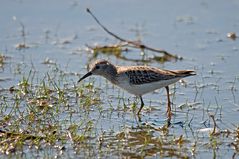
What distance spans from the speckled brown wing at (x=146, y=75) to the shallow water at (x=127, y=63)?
0.42m

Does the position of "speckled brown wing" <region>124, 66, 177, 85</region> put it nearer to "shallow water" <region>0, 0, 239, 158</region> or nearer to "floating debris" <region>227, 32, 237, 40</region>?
"shallow water" <region>0, 0, 239, 158</region>

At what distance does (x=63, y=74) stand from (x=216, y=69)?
250cm

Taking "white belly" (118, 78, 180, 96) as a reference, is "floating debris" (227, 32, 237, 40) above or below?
above

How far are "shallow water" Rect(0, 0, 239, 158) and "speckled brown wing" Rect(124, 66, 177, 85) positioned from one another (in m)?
0.42

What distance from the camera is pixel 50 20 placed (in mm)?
13664

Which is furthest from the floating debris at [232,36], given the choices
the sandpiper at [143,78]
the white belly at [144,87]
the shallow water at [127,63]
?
the white belly at [144,87]

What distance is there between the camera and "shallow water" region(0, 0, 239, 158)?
8.48 m

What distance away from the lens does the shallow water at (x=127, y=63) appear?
8.48 m

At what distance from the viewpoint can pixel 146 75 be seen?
9938mm

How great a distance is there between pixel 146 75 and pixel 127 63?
230cm

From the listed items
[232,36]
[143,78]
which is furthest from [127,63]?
[143,78]

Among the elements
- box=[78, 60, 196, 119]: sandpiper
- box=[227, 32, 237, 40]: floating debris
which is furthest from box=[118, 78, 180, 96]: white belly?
box=[227, 32, 237, 40]: floating debris

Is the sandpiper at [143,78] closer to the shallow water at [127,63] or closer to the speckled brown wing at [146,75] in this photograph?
the speckled brown wing at [146,75]

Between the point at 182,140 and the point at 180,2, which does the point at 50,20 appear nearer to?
the point at 180,2
